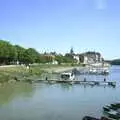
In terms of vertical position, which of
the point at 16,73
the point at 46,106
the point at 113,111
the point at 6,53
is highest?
the point at 6,53

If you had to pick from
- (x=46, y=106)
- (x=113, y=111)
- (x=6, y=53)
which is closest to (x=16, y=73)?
(x=6, y=53)

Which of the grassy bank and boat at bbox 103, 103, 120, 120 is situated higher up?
the grassy bank

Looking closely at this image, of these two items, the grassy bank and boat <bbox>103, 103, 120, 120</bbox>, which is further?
the grassy bank

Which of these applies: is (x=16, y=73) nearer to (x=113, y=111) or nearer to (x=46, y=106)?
(x=46, y=106)

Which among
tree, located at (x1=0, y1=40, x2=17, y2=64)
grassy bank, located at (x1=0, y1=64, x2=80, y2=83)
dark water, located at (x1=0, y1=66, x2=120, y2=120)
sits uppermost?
tree, located at (x1=0, y1=40, x2=17, y2=64)

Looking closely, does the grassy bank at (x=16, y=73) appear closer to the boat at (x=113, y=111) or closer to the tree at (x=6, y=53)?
the tree at (x=6, y=53)

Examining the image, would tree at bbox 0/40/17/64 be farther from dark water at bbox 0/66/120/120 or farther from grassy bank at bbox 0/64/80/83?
dark water at bbox 0/66/120/120

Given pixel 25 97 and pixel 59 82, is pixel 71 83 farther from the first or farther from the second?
pixel 25 97

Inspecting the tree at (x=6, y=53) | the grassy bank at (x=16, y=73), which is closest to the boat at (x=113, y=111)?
the grassy bank at (x=16, y=73)

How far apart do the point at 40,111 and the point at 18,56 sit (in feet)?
Result: 346

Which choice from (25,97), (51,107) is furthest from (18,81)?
(51,107)

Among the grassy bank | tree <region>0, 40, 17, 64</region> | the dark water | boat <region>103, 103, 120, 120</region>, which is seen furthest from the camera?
tree <region>0, 40, 17, 64</region>

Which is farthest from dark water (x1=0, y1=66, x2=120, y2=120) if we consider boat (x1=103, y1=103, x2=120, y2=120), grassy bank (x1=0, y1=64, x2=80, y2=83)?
grassy bank (x1=0, y1=64, x2=80, y2=83)

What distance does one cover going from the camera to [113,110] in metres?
46.3
